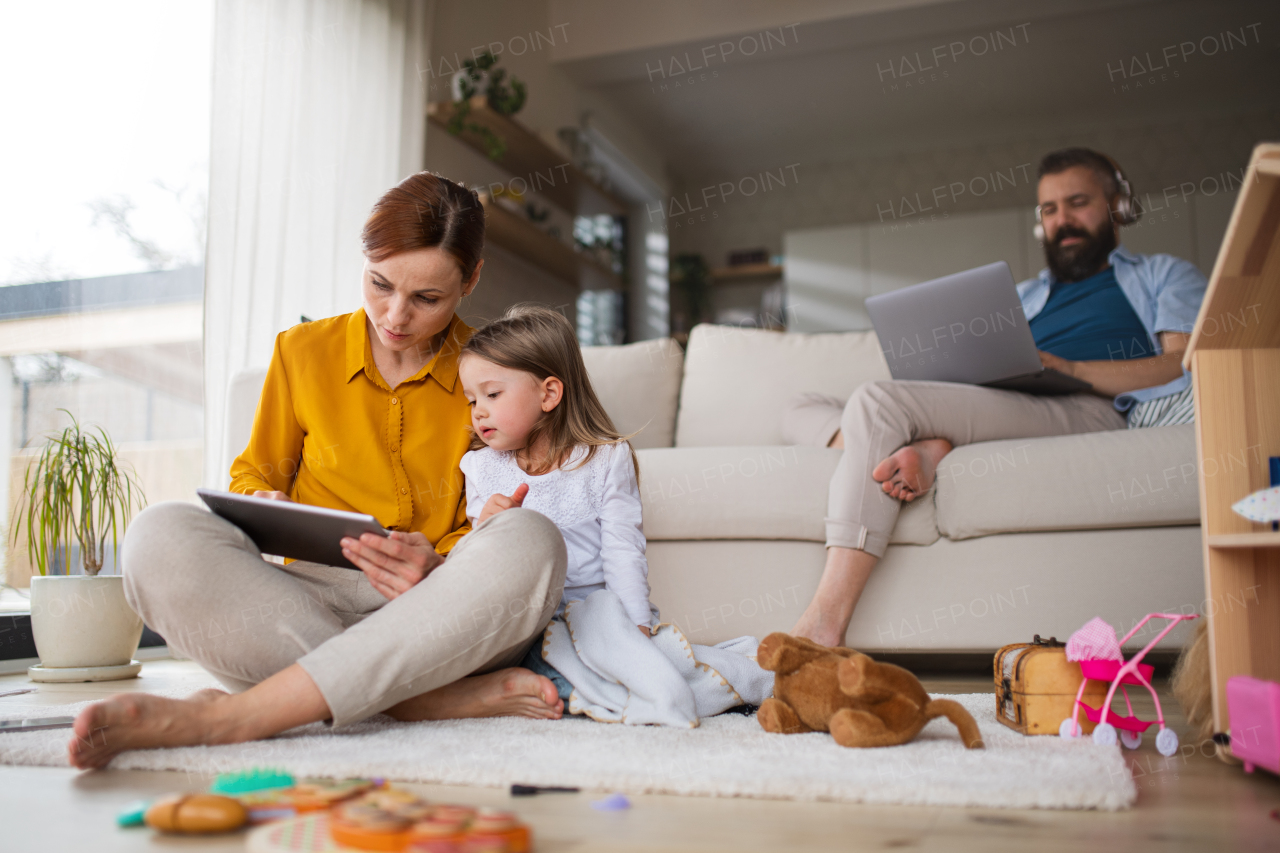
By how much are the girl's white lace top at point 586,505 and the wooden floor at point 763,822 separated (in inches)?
21.0

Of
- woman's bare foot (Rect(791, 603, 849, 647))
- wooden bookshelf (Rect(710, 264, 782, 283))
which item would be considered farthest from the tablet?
wooden bookshelf (Rect(710, 264, 782, 283))

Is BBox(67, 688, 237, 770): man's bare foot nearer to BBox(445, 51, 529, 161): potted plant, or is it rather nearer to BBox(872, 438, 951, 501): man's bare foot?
BBox(872, 438, 951, 501): man's bare foot

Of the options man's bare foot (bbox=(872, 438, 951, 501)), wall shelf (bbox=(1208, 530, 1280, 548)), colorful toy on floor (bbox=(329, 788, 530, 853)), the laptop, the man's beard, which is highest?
the man's beard

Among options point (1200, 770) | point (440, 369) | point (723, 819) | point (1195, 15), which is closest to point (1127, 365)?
point (1200, 770)

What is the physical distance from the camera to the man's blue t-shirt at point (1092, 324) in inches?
85.9

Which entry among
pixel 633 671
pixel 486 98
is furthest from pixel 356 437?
pixel 486 98

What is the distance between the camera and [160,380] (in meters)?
2.48

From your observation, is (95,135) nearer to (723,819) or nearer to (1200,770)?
(723,819)

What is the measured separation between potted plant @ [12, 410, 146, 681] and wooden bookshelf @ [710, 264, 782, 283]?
4.09 meters

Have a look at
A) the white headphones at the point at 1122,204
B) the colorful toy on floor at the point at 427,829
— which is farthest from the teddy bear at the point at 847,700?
the white headphones at the point at 1122,204

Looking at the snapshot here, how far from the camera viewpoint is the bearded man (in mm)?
1702

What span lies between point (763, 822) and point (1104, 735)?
0.54 meters

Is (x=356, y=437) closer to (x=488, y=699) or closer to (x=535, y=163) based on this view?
(x=488, y=699)

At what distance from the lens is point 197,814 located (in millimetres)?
725
